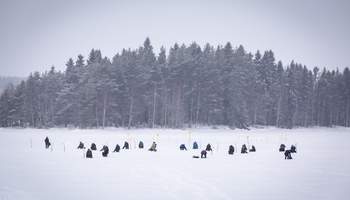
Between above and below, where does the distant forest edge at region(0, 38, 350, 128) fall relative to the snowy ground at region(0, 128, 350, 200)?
above

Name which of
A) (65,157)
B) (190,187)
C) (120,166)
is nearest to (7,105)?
(65,157)

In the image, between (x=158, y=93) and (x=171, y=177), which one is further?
(x=158, y=93)

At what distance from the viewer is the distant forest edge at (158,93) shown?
6519 centimetres

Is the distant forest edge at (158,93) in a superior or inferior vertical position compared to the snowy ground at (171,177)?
superior

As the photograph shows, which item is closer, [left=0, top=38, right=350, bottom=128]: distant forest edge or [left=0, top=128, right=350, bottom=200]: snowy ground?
[left=0, top=128, right=350, bottom=200]: snowy ground

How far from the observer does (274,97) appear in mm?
80000

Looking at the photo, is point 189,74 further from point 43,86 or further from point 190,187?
point 190,187

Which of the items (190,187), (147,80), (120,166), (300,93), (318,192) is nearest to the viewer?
(318,192)

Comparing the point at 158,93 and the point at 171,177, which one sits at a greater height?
the point at 158,93

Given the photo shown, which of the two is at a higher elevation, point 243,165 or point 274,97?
point 274,97

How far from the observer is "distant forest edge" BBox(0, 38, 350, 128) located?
214 ft

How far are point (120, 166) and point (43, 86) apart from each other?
2261 inches

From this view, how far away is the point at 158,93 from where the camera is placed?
7062 cm

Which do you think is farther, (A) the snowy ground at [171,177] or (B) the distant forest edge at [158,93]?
(B) the distant forest edge at [158,93]
